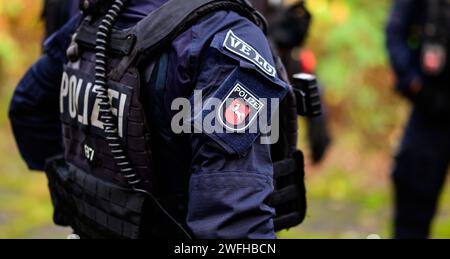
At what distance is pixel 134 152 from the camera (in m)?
1.73

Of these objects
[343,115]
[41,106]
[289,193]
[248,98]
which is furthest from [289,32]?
[343,115]

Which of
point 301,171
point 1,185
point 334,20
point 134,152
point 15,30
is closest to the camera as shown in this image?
point 134,152

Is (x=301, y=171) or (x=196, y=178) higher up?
(x=196, y=178)

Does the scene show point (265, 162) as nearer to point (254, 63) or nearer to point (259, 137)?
point (259, 137)

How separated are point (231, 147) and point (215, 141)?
39mm

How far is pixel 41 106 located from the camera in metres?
2.30

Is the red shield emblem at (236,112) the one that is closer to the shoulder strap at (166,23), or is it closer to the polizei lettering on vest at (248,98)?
the polizei lettering on vest at (248,98)

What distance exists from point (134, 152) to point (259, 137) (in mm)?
320

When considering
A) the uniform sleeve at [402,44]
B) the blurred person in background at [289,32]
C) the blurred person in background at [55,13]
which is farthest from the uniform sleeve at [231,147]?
the uniform sleeve at [402,44]

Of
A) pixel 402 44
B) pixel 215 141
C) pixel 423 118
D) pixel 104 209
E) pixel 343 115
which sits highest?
pixel 215 141

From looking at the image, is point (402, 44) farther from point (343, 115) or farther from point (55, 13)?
point (343, 115)

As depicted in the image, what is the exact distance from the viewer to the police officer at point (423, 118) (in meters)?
3.77

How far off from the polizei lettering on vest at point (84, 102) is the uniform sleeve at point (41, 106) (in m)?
0.22

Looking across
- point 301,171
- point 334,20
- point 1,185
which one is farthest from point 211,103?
point 334,20
